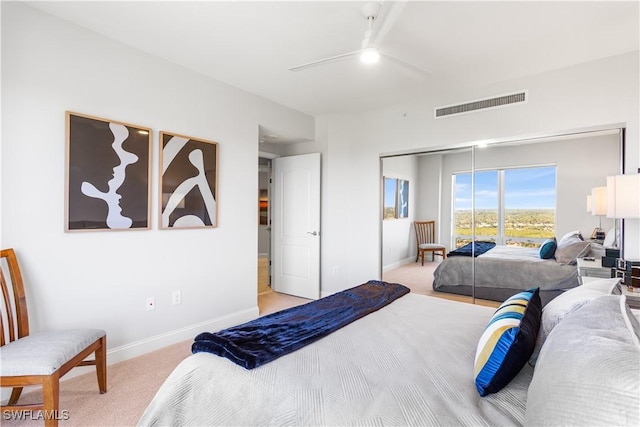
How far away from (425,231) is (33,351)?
12.2ft

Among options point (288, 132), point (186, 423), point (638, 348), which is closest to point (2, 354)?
point (186, 423)

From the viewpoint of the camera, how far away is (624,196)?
→ 224cm

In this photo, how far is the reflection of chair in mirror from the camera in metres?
3.86

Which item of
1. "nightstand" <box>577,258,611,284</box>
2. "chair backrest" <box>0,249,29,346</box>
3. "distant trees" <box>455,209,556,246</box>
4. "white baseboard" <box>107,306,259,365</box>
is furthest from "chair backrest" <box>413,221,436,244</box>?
"chair backrest" <box>0,249,29,346</box>

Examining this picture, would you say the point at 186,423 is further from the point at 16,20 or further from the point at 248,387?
the point at 16,20

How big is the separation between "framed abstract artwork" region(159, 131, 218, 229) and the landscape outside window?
2.73 meters

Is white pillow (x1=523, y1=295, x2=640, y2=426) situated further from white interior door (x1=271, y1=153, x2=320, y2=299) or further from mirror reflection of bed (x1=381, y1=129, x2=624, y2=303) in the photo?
white interior door (x1=271, y1=153, x2=320, y2=299)

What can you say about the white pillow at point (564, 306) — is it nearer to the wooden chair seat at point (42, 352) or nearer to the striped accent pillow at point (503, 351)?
the striped accent pillow at point (503, 351)

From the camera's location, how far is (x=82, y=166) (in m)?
2.36

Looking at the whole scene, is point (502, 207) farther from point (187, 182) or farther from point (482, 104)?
→ point (187, 182)

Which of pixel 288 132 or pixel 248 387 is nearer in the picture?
pixel 248 387

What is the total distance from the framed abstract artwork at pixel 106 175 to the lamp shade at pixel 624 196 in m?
3.65

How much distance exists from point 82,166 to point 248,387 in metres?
2.14

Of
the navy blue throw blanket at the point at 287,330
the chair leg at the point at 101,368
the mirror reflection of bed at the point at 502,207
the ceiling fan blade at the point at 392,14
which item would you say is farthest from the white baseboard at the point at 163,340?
the ceiling fan blade at the point at 392,14
